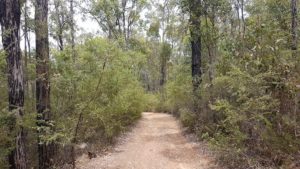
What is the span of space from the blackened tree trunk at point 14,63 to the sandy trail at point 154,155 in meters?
2.74

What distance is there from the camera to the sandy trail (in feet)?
30.4

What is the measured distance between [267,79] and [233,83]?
776 millimetres

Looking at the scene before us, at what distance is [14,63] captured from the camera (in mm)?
6816

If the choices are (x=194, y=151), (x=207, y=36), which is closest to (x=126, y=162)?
(x=194, y=151)

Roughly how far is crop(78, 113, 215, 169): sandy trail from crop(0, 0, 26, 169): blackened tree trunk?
A: 9.00ft

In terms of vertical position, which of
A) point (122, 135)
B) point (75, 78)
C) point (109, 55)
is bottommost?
point (122, 135)

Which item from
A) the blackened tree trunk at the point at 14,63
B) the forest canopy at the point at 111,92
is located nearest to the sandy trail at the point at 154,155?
the forest canopy at the point at 111,92

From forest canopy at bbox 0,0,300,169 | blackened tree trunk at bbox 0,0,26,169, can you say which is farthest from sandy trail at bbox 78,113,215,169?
blackened tree trunk at bbox 0,0,26,169

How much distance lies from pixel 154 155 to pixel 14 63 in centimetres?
536

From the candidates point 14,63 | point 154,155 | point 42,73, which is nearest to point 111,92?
point 154,155

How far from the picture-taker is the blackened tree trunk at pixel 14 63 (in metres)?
6.72

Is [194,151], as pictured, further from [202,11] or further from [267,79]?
[202,11]

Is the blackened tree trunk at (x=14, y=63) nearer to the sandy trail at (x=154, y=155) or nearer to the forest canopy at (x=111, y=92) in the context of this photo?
the forest canopy at (x=111, y=92)

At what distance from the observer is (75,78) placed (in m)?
8.52
